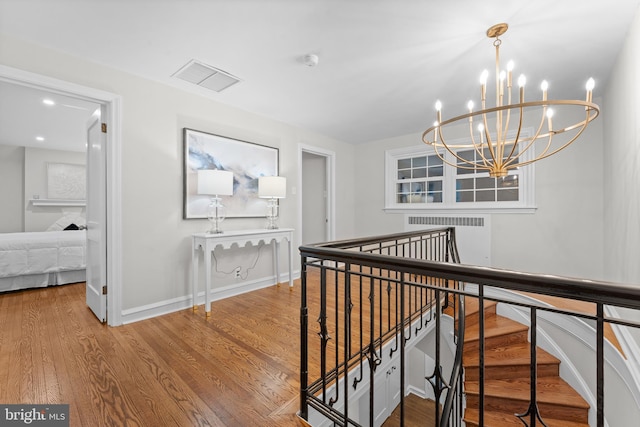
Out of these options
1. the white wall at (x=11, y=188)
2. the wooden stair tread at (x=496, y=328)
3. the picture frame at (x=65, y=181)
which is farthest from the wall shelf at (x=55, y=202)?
the wooden stair tread at (x=496, y=328)

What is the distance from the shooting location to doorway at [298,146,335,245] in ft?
16.5

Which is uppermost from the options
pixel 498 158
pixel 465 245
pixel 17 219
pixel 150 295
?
pixel 498 158

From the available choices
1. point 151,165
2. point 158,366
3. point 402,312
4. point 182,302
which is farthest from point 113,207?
point 402,312

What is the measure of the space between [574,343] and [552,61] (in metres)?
2.71

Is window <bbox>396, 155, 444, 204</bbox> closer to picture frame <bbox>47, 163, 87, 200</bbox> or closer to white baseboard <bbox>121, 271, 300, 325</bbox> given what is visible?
white baseboard <bbox>121, 271, 300, 325</bbox>

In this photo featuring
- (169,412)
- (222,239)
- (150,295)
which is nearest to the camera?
(169,412)

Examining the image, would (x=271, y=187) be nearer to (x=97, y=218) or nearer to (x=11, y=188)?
(x=97, y=218)

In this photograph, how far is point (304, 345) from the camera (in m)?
1.54

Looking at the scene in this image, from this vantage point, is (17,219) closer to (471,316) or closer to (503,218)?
(471,316)

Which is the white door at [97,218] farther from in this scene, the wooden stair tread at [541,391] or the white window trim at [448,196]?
the white window trim at [448,196]

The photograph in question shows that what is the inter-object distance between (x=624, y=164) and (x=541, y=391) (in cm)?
226

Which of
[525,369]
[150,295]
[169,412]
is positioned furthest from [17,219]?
[525,369]

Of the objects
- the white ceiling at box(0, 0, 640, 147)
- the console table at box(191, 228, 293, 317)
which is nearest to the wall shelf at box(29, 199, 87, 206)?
the white ceiling at box(0, 0, 640, 147)

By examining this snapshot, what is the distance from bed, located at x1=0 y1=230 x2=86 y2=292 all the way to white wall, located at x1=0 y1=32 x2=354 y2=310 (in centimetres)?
211
